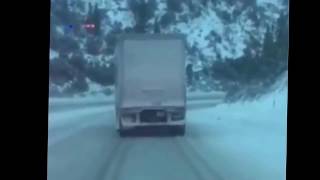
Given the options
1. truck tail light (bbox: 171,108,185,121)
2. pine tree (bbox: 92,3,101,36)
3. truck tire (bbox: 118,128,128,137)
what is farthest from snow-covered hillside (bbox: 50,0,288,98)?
truck tire (bbox: 118,128,128,137)

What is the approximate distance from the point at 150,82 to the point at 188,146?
40 cm

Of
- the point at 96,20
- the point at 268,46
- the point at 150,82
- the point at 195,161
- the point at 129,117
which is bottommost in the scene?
the point at 195,161

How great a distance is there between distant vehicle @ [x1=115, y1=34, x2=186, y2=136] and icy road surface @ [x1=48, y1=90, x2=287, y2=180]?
7cm

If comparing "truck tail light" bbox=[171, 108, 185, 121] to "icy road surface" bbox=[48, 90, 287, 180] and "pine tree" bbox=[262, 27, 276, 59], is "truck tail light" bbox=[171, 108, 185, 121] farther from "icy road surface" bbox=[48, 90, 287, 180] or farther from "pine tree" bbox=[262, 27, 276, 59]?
"pine tree" bbox=[262, 27, 276, 59]

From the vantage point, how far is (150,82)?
226 cm

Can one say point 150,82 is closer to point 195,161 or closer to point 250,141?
point 195,161

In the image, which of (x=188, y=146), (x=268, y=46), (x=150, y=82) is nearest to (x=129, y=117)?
(x=150, y=82)

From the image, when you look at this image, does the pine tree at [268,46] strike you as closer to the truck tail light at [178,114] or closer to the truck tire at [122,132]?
the truck tail light at [178,114]

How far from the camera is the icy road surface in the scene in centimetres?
221

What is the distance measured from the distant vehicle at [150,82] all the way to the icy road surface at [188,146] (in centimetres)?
7

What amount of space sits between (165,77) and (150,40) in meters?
0.21

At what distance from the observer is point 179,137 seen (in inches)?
89.0
